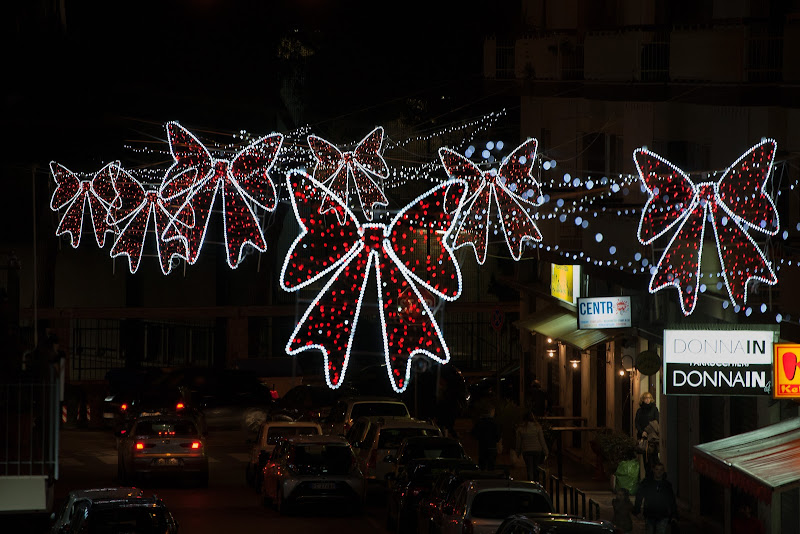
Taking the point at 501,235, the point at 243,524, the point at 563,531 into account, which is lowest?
the point at 243,524

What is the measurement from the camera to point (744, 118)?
21.9m

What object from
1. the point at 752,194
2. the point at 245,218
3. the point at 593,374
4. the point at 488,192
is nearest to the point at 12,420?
→ the point at 752,194

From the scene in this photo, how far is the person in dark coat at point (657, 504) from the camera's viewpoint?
19500mm

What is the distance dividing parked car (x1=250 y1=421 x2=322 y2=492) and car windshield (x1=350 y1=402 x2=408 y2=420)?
151 inches

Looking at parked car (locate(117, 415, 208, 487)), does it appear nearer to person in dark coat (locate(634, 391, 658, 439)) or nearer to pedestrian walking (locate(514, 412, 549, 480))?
pedestrian walking (locate(514, 412, 549, 480))

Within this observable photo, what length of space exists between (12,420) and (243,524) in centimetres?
674

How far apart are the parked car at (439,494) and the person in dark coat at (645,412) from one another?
609 cm

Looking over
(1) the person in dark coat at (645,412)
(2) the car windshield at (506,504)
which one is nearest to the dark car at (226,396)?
(1) the person in dark coat at (645,412)

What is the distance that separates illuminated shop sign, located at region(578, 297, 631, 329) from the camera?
26.5 metres

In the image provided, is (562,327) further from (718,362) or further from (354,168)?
(718,362)

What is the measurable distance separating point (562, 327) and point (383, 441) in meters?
7.62

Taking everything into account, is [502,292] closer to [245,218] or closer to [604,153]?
[245,218]

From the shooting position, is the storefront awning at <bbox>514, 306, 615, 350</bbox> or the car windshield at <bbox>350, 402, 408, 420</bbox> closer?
the storefront awning at <bbox>514, 306, 615, 350</bbox>

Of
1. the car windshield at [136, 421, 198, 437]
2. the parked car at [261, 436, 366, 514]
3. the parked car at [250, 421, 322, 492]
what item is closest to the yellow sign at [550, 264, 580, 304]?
the parked car at [250, 421, 322, 492]
